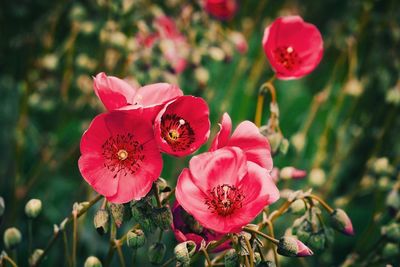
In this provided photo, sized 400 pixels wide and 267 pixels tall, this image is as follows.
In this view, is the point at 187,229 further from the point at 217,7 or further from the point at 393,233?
the point at 217,7

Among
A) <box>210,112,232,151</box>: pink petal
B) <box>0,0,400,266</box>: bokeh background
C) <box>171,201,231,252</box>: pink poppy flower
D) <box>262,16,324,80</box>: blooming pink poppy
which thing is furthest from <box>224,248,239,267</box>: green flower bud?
<box>0,0,400,266</box>: bokeh background

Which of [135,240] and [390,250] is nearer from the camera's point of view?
[135,240]

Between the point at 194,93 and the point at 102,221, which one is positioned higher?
the point at 102,221

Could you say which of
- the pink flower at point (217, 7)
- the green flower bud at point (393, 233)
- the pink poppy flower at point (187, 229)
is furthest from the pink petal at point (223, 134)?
the pink flower at point (217, 7)

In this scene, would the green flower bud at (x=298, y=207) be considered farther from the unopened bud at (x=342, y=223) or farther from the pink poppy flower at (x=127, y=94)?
the pink poppy flower at (x=127, y=94)

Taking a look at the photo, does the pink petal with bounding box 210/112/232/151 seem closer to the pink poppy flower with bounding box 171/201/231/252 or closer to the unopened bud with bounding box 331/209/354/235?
the pink poppy flower with bounding box 171/201/231/252

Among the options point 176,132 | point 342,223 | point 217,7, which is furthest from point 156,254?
point 217,7

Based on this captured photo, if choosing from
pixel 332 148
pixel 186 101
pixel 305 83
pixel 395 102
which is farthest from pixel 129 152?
pixel 305 83
